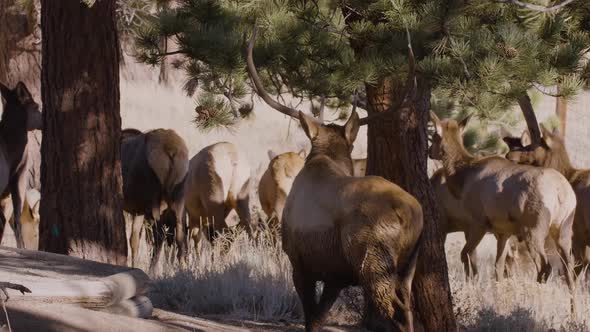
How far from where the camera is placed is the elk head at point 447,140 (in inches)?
570

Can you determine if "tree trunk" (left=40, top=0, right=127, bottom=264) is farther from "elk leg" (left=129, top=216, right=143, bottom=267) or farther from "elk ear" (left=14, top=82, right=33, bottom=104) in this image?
"elk ear" (left=14, top=82, right=33, bottom=104)

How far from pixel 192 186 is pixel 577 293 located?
6.38 metres

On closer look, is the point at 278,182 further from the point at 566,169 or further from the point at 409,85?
the point at 409,85

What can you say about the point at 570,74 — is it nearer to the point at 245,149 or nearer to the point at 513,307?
the point at 513,307


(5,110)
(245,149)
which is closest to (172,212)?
(5,110)

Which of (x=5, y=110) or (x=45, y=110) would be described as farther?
(x=5, y=110)

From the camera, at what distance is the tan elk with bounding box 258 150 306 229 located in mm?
16062

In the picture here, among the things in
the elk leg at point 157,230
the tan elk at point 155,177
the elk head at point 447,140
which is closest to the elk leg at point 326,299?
the elk leg at point 157,230

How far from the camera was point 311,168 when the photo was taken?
7.60 m

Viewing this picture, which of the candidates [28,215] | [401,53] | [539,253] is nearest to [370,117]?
[401,53]

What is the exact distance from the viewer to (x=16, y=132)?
13633mm

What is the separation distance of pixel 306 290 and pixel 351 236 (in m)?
0.85

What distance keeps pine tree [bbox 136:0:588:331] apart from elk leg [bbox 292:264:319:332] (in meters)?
1.25

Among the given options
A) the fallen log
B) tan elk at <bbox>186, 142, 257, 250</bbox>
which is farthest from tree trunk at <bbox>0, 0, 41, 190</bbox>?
the fallen log
